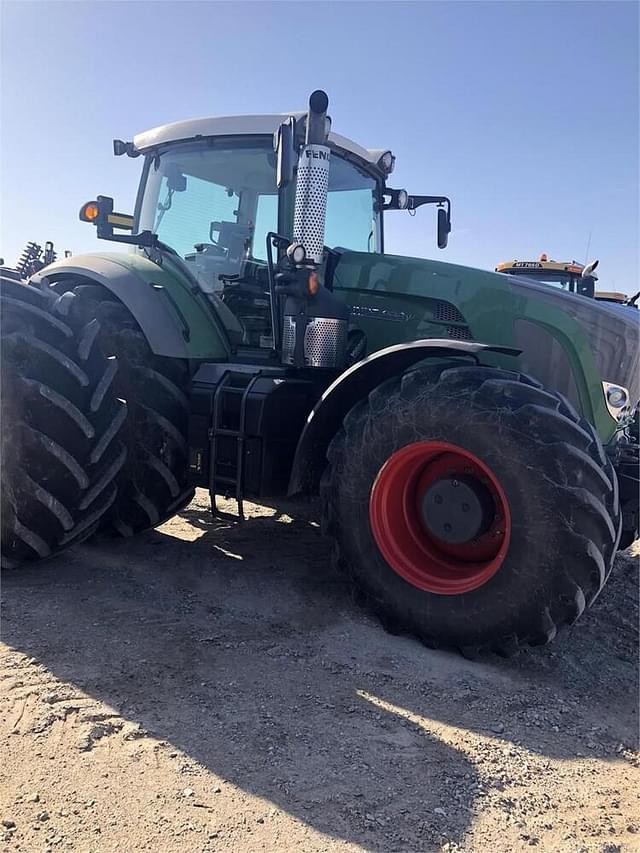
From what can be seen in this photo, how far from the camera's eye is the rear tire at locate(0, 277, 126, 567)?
3.41 m

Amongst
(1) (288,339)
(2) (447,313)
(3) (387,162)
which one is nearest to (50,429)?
(1) (288,339)

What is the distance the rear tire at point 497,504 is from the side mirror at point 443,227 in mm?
2136

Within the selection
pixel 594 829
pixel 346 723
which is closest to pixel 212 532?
pixel 346 723

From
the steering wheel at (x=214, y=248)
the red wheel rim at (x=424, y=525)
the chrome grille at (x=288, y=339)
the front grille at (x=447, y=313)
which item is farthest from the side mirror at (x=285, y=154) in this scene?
the red wheel rim at (x=424, y=525)

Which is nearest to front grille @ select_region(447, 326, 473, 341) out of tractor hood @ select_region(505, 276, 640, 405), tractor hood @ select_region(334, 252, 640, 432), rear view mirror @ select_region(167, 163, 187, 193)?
tractor hood @ select_region(334, 252, 640, 432)

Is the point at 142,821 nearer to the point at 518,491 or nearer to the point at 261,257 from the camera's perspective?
the point at 518,491

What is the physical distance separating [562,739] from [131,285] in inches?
127

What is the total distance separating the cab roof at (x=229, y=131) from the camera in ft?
13.4

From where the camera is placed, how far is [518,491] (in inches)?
114

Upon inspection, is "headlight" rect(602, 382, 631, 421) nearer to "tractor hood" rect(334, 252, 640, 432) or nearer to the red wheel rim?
"tractor hood" rect(334, 252, 640, 432)

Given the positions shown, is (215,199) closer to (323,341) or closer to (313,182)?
→ (313,182)

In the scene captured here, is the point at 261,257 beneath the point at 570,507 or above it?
above

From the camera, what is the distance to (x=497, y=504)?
3.18 metres

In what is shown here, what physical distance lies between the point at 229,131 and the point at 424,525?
2626 mm
